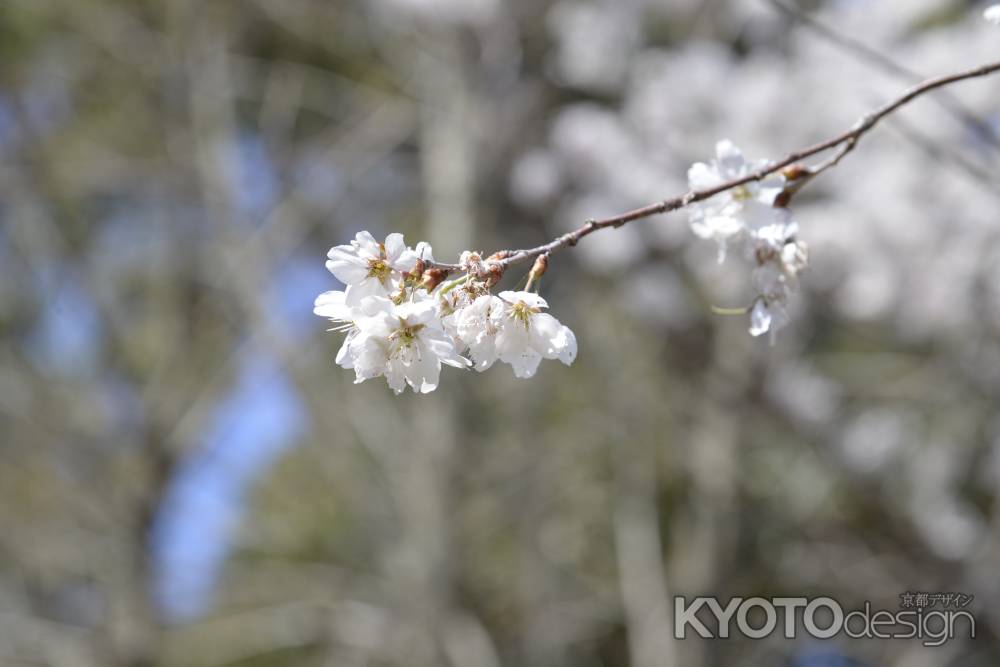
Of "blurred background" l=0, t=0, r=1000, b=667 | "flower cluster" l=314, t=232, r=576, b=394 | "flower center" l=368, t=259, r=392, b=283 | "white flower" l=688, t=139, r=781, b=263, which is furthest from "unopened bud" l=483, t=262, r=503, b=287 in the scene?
"blurred background" l=0, t=0, r=1000, b=667

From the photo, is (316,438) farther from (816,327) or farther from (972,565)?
(972,565)

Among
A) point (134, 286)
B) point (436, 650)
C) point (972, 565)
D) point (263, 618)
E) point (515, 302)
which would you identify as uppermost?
point (134, 286)

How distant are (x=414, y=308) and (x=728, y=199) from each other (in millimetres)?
455

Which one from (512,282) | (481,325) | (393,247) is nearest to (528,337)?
(481,325)

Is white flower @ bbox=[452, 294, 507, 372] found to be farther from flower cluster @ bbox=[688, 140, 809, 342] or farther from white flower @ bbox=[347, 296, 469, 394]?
flower cluster @ bbox=[688, 140, 809, 342]

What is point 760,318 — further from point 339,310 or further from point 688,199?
point 339,310

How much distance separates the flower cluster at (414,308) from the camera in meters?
0.85

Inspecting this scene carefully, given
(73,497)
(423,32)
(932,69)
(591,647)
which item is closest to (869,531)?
(591,647)

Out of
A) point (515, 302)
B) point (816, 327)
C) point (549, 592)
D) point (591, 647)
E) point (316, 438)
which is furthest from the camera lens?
point (591, 647)

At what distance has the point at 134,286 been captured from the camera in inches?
223

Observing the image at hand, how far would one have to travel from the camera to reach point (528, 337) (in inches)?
36.8

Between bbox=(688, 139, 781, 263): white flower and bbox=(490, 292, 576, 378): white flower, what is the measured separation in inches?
10.2

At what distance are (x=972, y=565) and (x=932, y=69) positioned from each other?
1.89 metres

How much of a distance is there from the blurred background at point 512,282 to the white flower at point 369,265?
271 cm
